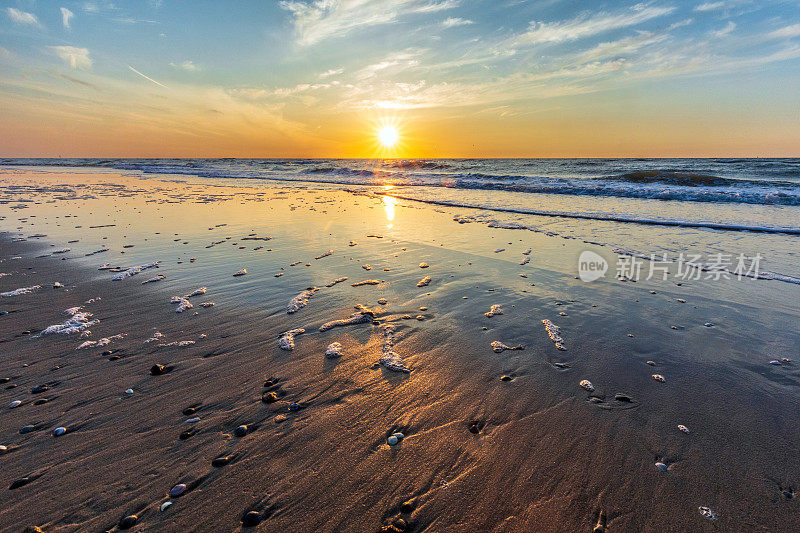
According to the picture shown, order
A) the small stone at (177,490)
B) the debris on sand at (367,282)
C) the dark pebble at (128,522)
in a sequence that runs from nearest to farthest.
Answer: the dark pebble at (128,522) < the small stone at (177,490) < the debris on sand at (367,282)

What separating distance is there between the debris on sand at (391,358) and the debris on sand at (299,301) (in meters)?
1.70

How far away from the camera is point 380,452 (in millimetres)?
2838

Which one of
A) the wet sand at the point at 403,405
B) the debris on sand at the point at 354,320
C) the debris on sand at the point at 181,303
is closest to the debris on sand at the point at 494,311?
the wet sand at the point at 403,405

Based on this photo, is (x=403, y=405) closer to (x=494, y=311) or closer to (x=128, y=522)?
(x=128, y=522)

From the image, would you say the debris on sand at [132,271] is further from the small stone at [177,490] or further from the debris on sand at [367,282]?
the small stone at [177,490]

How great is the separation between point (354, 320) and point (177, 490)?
2.94 m

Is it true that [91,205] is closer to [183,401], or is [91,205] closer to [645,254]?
[183,401]

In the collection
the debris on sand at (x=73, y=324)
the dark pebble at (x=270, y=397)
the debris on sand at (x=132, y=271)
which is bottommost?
the dark pebble at (x=270, y=397)

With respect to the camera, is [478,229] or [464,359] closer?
[464,359]

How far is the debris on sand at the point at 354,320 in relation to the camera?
4.97 metres

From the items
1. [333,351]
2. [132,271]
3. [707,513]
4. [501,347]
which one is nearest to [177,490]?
[333,351]

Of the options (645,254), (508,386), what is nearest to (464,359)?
(508,386)

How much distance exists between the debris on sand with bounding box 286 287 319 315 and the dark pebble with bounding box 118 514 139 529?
128 inches

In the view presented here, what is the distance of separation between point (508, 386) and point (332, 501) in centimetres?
214
